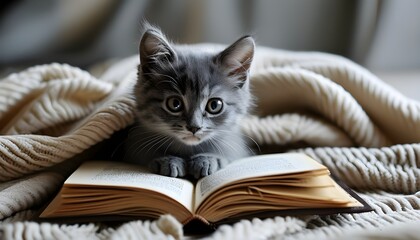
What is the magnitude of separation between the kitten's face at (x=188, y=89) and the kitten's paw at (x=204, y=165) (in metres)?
0.05

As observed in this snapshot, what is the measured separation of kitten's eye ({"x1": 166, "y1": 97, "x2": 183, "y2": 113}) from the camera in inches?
43.0

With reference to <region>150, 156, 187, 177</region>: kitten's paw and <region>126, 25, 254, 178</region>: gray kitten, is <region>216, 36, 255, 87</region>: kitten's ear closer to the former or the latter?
<region>126, 25, 254, 178</region>: gray kitten

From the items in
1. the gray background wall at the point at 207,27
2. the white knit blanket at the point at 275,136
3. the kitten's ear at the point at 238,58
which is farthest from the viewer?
the gray background wall at the point at 207,27

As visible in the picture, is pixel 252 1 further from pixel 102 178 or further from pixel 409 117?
pixel 102 178

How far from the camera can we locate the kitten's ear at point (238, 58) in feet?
3.65

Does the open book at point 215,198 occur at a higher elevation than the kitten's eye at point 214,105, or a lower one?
lower

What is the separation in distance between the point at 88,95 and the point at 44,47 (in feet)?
2.58

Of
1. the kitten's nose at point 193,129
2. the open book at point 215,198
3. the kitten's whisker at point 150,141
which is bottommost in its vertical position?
the kitten's whisker at point 150,141

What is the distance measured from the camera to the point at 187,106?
3.55ft

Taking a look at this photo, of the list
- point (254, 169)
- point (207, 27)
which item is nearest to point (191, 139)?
point (254, 169)

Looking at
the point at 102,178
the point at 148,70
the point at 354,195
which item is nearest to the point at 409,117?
the point at 354,195

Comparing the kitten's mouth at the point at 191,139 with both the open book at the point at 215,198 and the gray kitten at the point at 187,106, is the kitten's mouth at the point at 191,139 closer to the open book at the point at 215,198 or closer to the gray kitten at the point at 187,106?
the gray kitten at the point at 187,106

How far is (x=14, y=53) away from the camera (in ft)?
6.31

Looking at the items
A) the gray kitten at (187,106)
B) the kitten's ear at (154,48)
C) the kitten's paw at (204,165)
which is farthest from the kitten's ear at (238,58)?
the kitten's paw at (204,165)
